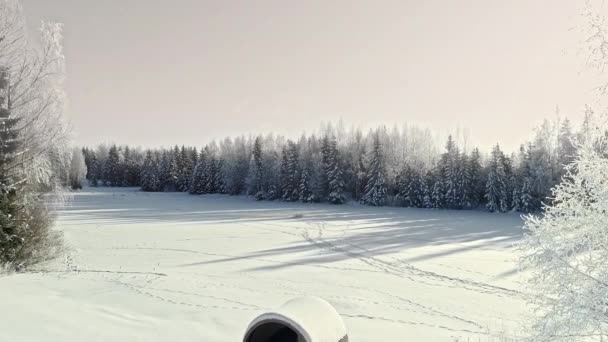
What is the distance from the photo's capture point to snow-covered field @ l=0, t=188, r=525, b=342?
746 centimetres

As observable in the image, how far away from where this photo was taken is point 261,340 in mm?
4906

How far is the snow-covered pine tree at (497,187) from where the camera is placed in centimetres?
5459

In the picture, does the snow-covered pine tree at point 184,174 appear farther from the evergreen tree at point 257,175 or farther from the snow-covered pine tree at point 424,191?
the snow-covered pine tree at point 424,191

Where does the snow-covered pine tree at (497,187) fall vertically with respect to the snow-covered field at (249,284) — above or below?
above

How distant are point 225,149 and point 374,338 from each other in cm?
8926

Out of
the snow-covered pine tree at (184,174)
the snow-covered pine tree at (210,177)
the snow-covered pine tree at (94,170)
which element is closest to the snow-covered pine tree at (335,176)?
the snow-covered pine tree at (210,177)

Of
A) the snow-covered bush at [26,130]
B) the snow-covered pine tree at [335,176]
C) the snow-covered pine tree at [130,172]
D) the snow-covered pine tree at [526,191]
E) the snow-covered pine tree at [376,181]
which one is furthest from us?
the snow-covered pine tree at [130,172]

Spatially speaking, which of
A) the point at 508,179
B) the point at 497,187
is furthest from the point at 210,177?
the point at 508,179

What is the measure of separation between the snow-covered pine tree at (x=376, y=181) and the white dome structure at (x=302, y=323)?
192ft

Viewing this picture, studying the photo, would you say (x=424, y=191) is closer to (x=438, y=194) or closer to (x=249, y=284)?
(x=438, y=194)

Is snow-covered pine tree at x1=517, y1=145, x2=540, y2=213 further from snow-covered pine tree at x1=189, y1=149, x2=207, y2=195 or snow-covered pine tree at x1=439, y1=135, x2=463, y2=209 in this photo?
snow-covered pine tree at x1=189, y1=149, x2=207, y2=195

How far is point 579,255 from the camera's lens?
5781 mm

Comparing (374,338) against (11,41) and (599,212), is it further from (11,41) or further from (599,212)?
(11,41)

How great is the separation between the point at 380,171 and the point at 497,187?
55.5 feet
